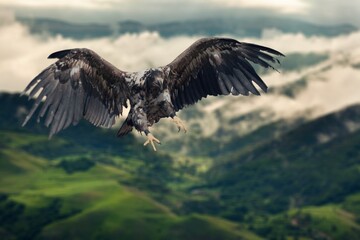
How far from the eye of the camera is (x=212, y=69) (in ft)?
63.9

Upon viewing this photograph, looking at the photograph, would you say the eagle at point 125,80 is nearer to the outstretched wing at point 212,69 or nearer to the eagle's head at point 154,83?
the outstretched wing at point 212,69

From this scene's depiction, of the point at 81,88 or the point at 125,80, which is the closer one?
the point at 125,80

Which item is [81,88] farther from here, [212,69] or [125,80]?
[212,69]

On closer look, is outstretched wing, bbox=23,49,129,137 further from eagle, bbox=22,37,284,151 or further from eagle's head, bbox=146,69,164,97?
eagle's head, bbox=146,69,164,97

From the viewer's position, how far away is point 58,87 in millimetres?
18516

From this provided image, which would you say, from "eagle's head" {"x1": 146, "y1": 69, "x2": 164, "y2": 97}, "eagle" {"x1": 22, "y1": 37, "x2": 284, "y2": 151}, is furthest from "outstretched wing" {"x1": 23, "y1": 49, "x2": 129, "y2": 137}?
"eagle's head" {"x1": 146, "y1": 69, "x2": 164, "y2": 97}

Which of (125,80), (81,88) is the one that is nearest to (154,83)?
(125,80)

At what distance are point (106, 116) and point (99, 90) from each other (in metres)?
1.11

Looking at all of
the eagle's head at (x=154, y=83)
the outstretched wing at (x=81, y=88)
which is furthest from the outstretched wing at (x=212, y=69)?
the eagle's head at (x=154, y=83)

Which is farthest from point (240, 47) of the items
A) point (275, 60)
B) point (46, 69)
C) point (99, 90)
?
point (46, 69)

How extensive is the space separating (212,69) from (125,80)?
2819 millimetres

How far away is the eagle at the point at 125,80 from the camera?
57.7 ft

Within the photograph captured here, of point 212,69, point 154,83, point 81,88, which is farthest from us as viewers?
point 212,69

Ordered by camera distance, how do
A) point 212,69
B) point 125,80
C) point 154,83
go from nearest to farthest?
point 154,83, point 125,80, point 212,69
